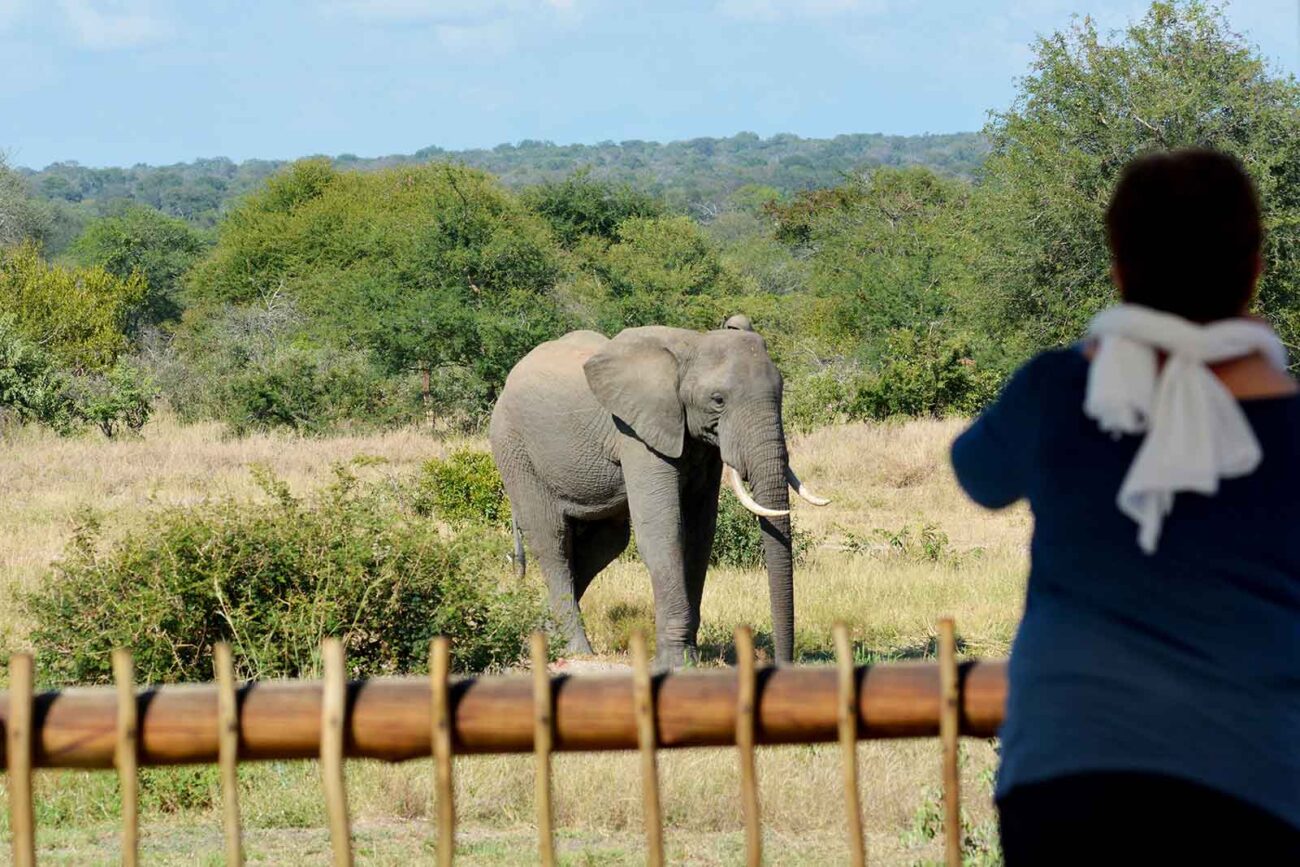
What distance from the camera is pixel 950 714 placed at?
2.90 metres

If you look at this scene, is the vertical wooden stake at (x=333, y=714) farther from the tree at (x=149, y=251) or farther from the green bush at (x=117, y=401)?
the tree at (x=149, y=251)

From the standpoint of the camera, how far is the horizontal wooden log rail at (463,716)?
286 cm

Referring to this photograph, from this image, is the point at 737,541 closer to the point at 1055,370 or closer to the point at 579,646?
the point at 579,646

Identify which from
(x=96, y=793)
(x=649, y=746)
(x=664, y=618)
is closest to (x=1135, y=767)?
(x=649, y=746)

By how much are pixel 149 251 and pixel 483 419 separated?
37431 mm

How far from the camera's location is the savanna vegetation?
611cm

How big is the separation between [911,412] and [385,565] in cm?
1551

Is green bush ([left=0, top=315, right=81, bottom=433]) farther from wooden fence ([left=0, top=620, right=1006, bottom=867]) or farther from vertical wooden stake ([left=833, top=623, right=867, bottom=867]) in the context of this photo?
vertical wooden stake ([left=833, top=623, right=867, bottom=867])

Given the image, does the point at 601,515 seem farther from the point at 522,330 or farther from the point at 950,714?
the point at 522,330

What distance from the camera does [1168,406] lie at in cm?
210

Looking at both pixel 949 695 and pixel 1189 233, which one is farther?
pixel 949 695

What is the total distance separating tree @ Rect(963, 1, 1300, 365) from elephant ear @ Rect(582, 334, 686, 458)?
14.9 m

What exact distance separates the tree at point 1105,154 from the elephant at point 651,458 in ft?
46.5

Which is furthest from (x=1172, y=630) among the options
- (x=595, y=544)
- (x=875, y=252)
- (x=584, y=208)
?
(x=584, y=208)
